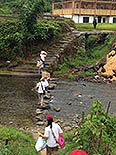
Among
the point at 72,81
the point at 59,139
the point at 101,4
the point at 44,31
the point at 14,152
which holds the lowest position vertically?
the point at 72,81

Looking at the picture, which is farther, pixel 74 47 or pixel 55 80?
pixel 74 47

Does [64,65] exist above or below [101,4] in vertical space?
below

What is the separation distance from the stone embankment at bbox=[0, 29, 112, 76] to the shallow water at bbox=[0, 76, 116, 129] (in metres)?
1.41

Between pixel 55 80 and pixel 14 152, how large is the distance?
35.8 ft

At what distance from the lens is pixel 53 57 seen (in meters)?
20.5

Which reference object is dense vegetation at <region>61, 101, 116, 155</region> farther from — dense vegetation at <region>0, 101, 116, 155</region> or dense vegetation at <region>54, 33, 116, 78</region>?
dense vegetation at <region>54, 33, 116, 78</region>

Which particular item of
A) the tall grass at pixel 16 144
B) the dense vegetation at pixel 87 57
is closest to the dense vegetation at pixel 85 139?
the tall grass at pixel 16 144

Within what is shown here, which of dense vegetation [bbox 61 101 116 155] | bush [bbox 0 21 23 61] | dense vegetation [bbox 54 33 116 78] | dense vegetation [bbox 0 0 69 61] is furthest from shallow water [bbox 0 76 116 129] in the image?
dense vegetation [bbox 0 0 69 61]

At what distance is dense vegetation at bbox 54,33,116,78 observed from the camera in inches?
770

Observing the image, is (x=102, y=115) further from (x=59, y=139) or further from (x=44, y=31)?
(x=44, y=31)

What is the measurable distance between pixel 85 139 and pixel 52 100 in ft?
21.1

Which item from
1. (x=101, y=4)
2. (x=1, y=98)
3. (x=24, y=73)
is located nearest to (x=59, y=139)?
(x=1, y=98)

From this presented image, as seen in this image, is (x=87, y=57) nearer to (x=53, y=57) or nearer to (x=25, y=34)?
(x=53, y=57)

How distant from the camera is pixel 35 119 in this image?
35.3ft
